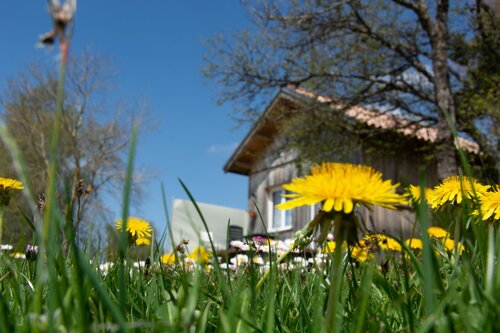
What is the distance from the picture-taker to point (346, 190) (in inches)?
29.7

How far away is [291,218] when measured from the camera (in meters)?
14.8

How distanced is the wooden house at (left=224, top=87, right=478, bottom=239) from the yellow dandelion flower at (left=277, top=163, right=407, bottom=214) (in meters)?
10.4

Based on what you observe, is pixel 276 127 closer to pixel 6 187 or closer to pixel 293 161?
pixel 293 161

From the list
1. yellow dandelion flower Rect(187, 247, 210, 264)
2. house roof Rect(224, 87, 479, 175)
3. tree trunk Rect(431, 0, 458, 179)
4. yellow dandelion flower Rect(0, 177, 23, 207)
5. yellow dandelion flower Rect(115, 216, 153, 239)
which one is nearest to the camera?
yellow dandelion flower Rect(187, 247, 210, 264)

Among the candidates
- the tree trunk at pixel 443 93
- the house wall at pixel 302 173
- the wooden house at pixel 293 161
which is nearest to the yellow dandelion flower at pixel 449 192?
the wooden house at pixel 293 161

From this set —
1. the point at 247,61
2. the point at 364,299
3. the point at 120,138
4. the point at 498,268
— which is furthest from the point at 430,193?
the point at 120,138

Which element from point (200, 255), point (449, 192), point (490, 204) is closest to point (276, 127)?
point (449, 192)

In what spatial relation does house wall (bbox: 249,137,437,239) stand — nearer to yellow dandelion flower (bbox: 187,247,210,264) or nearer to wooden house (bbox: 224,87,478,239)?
wooden house (bbox: 224,87,478,239)

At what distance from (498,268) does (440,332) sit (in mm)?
157

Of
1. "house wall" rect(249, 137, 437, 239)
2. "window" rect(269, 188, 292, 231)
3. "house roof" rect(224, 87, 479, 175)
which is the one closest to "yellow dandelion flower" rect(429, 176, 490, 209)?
"house roof" rect(224, 87, 479, 175)

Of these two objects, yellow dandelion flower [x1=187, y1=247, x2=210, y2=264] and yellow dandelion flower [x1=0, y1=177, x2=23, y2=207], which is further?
yellow dandelion flower [x1=0, y1=177, x2=23, y2=207]

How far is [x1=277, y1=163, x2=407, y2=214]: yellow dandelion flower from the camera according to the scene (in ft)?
2.45

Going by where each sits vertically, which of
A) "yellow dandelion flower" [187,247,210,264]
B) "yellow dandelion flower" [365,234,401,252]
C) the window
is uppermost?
the window

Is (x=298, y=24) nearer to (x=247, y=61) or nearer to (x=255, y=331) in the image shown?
(x=247, y=61)
